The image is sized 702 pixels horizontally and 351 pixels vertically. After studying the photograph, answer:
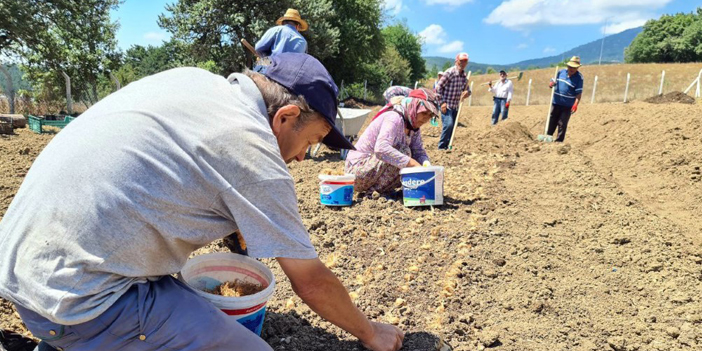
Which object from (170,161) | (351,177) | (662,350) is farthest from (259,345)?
(351,177)

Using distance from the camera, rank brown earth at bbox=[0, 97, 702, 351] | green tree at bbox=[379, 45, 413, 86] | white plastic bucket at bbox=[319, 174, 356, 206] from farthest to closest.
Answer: green tree at bbox=[379, 45, 413, 86], white plastic bucket at bbox=[319, 174, 356, 206], brown earth at bbox=[0, 97, 702, 351]

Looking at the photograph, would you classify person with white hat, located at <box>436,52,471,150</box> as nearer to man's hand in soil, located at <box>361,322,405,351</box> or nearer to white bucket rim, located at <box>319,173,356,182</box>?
white bucket rim, located at <box>319,173,356,182</box>

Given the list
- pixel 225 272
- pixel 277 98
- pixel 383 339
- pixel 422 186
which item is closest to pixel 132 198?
pixel 277 98

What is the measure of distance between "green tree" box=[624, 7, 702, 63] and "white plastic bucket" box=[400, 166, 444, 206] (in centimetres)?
5595

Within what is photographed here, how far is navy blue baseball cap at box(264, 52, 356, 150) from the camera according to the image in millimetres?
1488

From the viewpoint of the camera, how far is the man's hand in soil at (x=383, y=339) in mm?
1814

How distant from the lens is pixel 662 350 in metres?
2.19

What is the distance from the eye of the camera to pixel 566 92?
314 inches

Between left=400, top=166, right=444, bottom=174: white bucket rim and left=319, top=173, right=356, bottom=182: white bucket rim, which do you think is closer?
left=400, top=166, right=444, bottom=174: white bucket rim

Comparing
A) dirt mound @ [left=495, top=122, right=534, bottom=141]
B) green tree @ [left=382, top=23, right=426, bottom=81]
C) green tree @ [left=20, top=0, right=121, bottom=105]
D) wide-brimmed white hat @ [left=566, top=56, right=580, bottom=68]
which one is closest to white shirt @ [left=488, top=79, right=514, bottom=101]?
dirt mound @ [left=495, top=122, right=534, bottom=141]

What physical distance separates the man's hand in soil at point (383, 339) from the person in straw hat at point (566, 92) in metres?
7.30

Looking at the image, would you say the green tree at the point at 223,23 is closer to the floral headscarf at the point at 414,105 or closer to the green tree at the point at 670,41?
the floral headscarf at the point at 414,105

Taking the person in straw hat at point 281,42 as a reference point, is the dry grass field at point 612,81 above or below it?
above

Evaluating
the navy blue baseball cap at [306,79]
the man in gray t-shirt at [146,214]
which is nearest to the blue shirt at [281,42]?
the navy blue baseball cap at [306,79]
